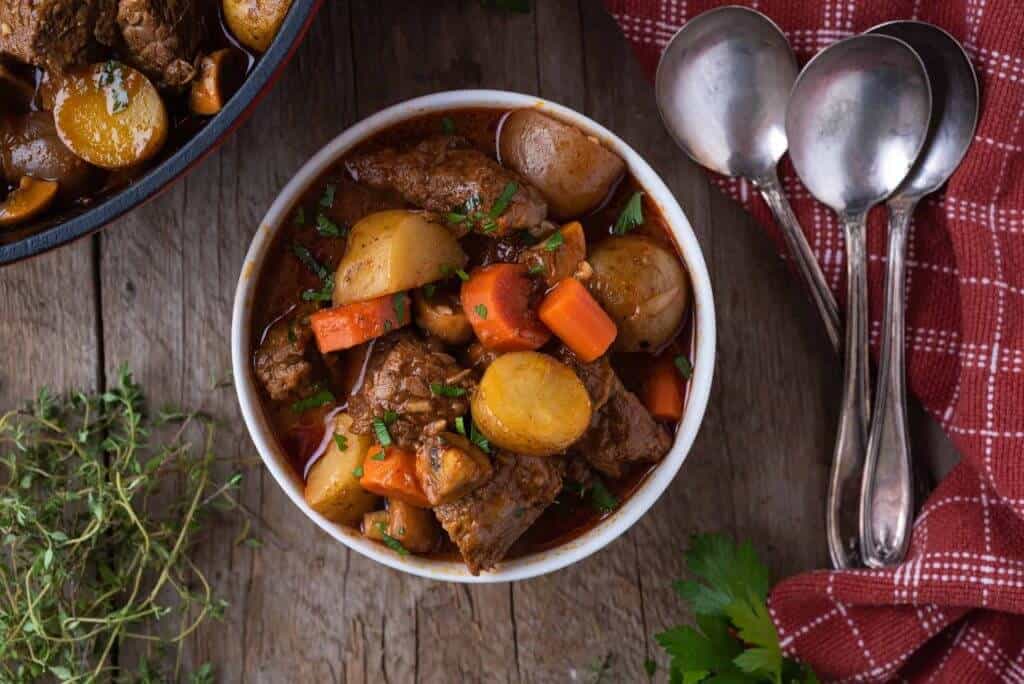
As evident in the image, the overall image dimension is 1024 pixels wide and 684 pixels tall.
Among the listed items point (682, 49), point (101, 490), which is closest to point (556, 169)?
point (682, 49)

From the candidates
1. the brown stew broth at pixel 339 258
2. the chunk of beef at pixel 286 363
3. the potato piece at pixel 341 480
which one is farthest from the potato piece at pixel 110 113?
the potato piece at pixel 341 480

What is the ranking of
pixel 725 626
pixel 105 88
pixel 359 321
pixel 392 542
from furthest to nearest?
pixel 725 626 → pixel 392 542 → pixel 359 321 → pixel 105 88

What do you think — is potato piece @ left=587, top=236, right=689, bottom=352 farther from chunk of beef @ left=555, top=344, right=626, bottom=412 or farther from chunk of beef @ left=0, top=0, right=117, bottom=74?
chunk of beef @ left=0, top=0, right=117, bottom=74

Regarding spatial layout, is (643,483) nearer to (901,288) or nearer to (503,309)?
(503,309)

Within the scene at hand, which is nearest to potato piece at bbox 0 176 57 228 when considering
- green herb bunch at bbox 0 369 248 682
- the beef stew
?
the beef stew

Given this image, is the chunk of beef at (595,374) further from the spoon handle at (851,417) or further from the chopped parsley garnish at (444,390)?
→ the spoon handle at (851,417)

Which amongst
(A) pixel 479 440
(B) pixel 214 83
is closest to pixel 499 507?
(A) pixel 479 440

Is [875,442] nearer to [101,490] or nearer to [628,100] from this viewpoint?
[628,100]
